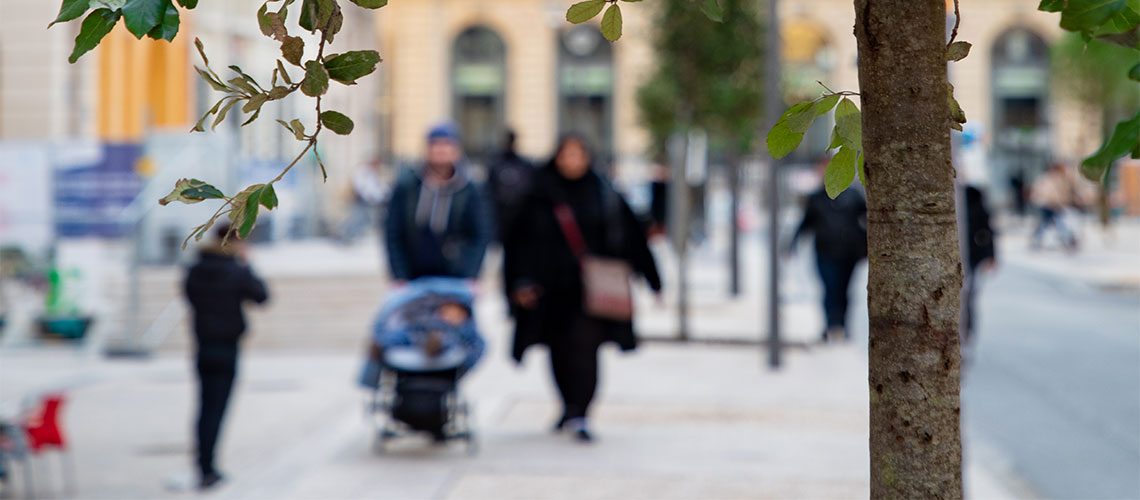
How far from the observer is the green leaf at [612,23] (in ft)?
9.41

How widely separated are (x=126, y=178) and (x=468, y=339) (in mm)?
7514

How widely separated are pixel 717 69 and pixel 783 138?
1435cm

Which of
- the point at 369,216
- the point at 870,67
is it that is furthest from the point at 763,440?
the point at 369,216

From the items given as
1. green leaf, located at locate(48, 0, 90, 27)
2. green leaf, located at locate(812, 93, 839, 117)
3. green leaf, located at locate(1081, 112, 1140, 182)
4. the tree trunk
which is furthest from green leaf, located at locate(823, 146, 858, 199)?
green leaf, located at locate(48, 0, 90, 27)

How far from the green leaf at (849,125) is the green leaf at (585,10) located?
570 millimetres

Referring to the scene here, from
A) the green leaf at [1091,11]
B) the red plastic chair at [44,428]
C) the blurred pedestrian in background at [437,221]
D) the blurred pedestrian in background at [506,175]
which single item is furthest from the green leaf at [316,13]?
the blurred pedestrian in background at [506,175]

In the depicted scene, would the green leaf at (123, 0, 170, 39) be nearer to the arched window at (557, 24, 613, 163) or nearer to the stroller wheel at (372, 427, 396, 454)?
the stroller wheel at (372, 427, 396, 454)

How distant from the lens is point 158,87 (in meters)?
26.4

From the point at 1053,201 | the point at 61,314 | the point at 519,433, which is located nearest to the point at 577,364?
the point at 519,433

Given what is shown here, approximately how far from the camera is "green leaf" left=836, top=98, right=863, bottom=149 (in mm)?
3070

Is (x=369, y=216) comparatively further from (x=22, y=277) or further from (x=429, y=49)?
(x=429, y=49)

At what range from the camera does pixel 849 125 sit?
3.08 metres

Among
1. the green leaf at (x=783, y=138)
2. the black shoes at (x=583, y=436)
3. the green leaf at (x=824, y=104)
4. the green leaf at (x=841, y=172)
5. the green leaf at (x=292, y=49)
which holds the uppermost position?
the green leaf at (x=292, y=49)

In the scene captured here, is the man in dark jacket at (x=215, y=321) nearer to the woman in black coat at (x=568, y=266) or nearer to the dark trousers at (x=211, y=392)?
the dark trousers at (x=211, y=392)
